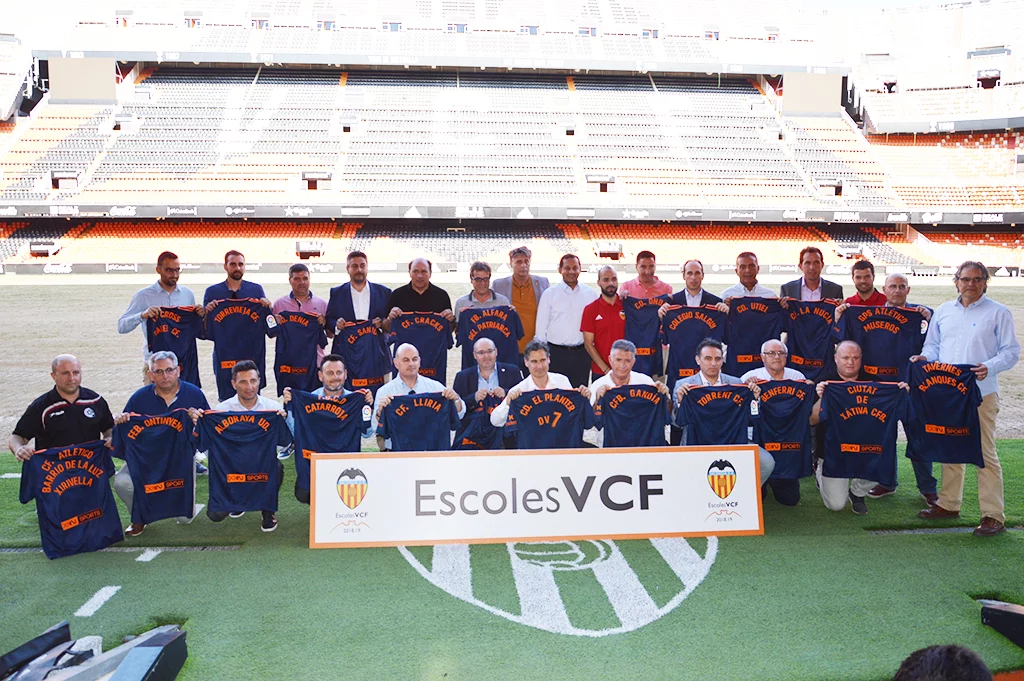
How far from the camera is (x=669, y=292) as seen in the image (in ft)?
26.1

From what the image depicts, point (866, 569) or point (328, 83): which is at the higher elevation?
point (328, 83)

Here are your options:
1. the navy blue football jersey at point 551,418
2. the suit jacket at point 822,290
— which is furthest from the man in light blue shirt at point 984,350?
the navy blue football jersey at point 551,418

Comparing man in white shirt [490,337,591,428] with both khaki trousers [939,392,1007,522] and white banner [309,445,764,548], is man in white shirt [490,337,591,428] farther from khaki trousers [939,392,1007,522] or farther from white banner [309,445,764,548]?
khaki trousers [939,392,1007,522]

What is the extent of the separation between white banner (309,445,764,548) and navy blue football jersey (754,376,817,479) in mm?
984

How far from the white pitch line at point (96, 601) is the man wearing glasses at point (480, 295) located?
3866mm

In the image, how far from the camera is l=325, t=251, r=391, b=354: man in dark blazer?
776 cm

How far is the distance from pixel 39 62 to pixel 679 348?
4460 centimetres

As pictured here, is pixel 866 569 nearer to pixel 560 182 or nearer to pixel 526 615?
pixel 526 615

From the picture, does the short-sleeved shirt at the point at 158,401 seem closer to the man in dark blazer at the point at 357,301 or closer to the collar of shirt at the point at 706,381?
the man in dark blazer at the point at 357,301

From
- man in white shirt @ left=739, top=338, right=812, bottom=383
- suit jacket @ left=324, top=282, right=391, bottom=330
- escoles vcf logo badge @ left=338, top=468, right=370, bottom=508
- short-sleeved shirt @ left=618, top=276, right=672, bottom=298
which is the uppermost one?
short-sleeved shirt @ left=618, top=276, right=672, bottom=298

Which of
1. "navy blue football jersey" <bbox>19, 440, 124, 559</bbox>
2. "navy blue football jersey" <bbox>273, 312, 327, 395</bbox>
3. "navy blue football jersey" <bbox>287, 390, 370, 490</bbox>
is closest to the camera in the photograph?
"navy blue football jersey" <bbox>19, 440, 124, 559</bbox>

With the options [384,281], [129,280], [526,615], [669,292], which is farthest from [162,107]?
[526,615]

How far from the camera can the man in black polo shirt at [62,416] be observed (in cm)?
580

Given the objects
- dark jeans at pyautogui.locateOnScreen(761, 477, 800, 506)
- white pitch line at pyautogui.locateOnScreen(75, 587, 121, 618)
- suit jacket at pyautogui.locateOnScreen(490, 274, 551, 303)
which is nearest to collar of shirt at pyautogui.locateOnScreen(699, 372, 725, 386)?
dark jeans at pyautogui.locateOnScreen(761, 477, 800, 506)
